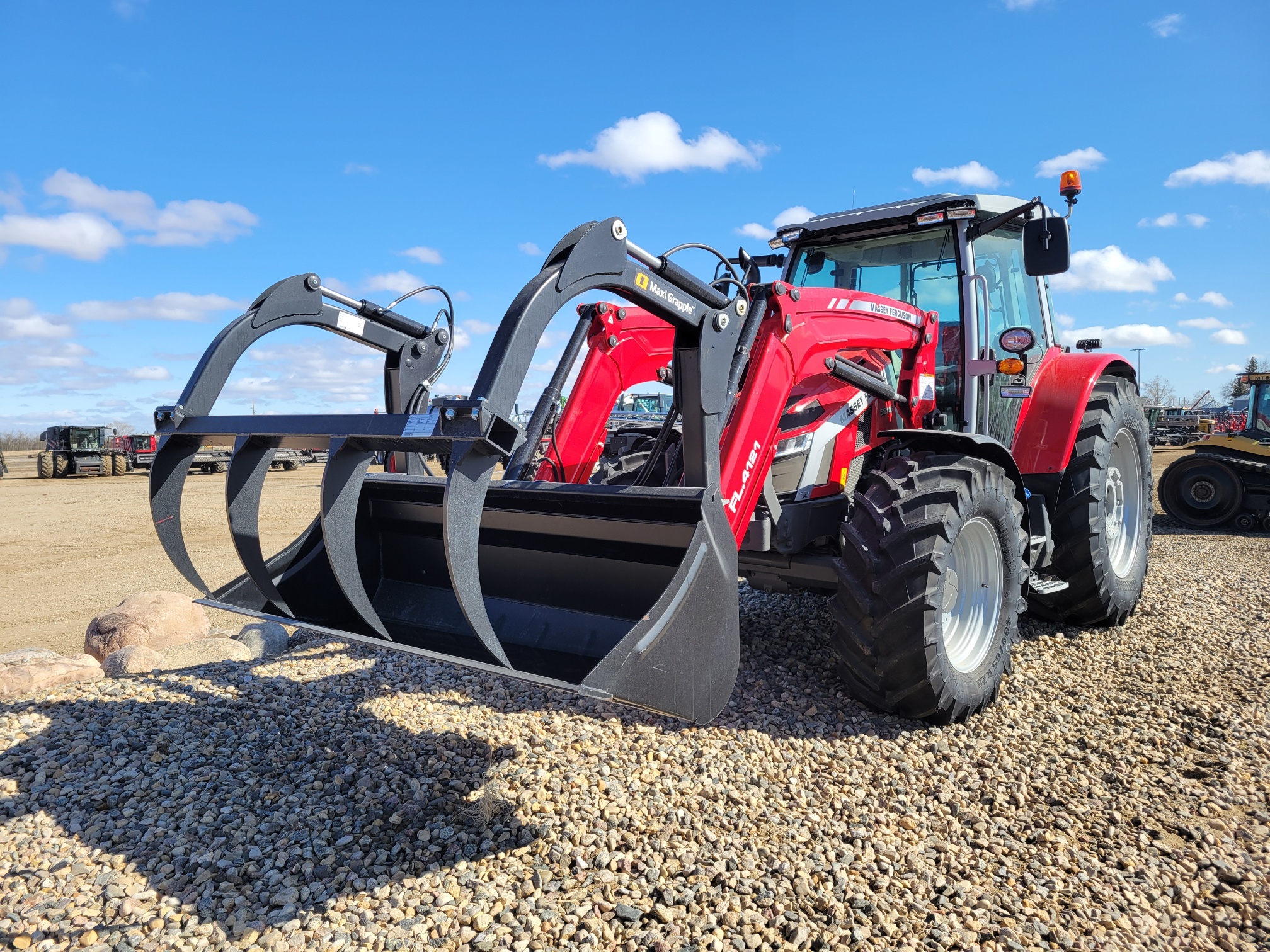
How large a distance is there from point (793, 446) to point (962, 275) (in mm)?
1598

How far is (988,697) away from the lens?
388 centimetres

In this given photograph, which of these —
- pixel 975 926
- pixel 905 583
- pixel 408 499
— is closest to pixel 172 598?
pixel 408 499

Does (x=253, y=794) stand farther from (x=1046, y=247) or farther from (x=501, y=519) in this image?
(x=1046, y=247)

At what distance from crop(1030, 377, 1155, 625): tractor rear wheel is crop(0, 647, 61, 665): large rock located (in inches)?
239

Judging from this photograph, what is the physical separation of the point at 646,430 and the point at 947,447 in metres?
2.24

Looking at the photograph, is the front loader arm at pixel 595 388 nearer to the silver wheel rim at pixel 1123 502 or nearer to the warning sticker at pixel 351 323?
the warning sticker at pixel 351 323

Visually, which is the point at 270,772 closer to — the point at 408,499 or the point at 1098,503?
the point at 408,499

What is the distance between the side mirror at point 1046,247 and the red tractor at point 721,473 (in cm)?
1

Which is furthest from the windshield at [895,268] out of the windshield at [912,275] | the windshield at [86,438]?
the windshield at [86,438]

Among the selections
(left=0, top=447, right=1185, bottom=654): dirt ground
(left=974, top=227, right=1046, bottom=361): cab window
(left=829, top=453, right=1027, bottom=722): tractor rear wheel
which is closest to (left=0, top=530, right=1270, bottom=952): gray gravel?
(left=829, top=453, right=1027, bottom=722): tractor rear wheel

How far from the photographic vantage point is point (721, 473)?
3.33 metres

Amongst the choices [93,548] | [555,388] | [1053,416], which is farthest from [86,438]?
[1053,416]

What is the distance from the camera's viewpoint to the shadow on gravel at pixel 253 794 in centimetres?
263

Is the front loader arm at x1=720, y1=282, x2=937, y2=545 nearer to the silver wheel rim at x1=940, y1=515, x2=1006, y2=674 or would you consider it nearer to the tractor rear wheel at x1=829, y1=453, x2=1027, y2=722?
the tractor rear wheel at x1=829, y1=453, x2=1027, y2=722
